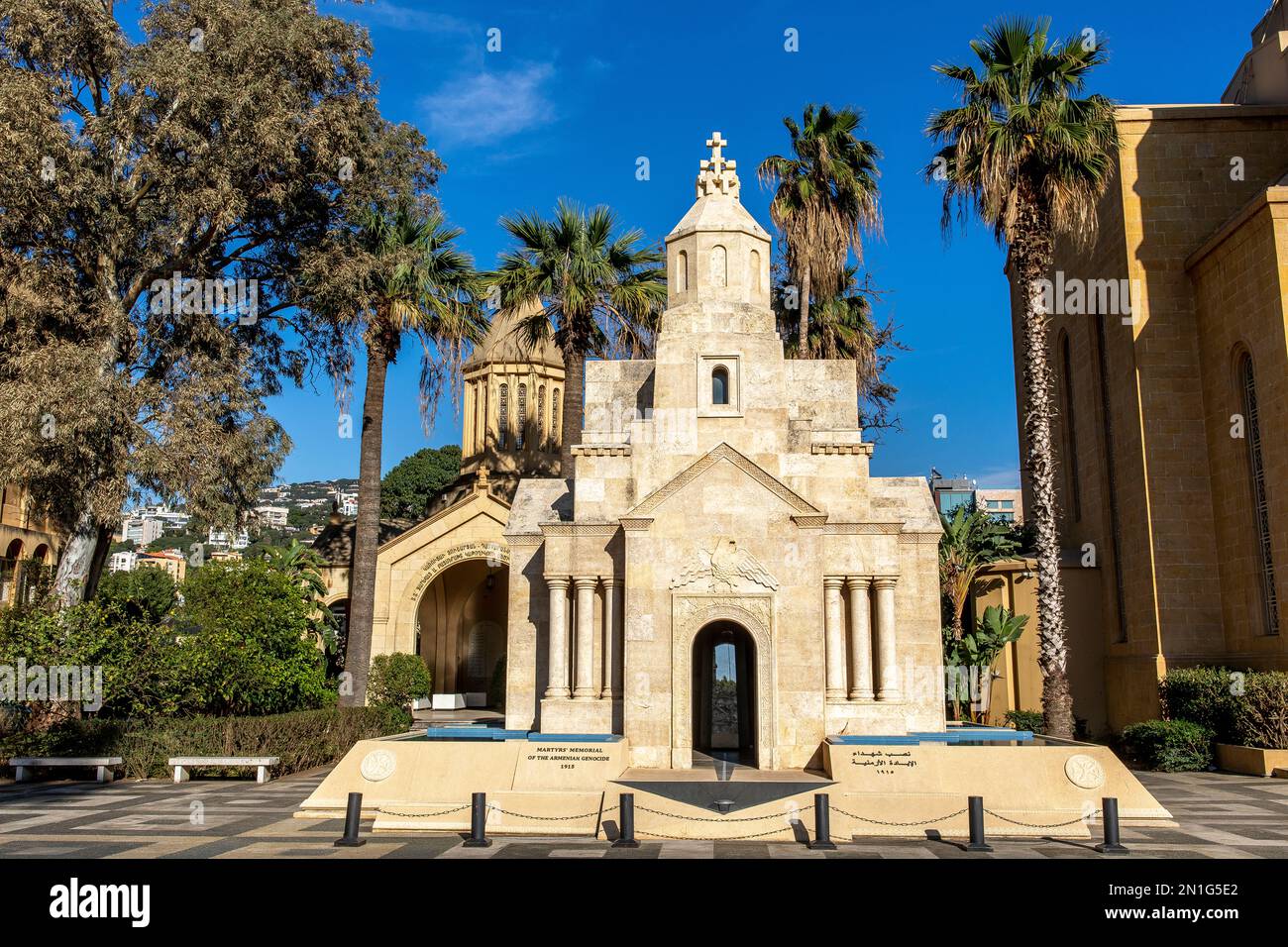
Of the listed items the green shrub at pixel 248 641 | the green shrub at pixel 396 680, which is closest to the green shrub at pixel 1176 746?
the green shrub at pixel 248 641

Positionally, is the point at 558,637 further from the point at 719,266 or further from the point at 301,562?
the point at 301,562

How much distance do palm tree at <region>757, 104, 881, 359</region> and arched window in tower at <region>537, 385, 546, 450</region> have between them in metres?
18.6

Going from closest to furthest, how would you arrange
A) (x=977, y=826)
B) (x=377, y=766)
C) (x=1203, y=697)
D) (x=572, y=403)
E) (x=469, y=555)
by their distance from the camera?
(x=977, y=826), (x=377, y=766), (x=1203, y=697), (x=572, y=403), (x=469, y=555)

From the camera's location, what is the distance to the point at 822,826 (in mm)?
13883

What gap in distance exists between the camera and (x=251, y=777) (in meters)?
21.8

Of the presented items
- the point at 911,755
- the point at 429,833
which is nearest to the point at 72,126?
the point at 429,833

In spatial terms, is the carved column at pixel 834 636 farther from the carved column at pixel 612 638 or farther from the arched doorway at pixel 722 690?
the carved column at pixel 612 638

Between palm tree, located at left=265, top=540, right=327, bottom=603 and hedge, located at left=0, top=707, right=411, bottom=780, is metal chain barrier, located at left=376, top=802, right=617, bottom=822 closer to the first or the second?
hedge, located at left=0, top=707, right=411, bottom=780

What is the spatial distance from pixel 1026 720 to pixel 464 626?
2458 centimetres

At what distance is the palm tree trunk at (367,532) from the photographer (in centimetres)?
2577

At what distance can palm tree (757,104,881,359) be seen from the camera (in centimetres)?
2872

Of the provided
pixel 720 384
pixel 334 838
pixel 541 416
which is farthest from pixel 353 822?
pixel 541 416

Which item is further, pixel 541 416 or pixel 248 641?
pixel 541 416

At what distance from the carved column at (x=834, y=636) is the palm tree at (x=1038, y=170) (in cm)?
649
